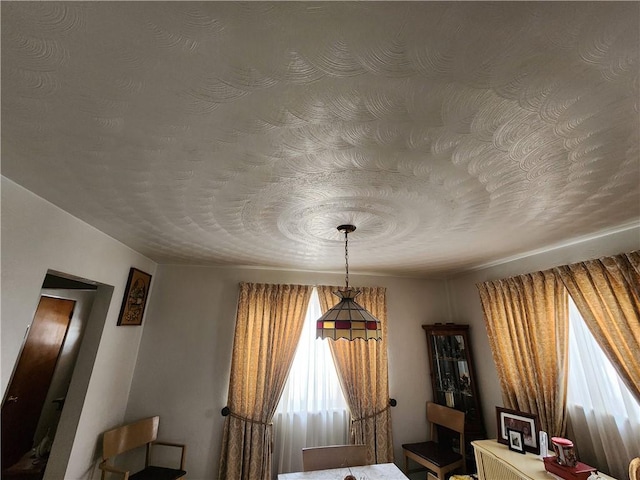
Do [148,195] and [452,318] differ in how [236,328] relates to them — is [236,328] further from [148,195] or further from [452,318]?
[452,318]

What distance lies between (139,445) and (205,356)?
91 cm

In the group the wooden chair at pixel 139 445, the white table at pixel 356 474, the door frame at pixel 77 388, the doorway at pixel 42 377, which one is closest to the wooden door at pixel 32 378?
Result: the doorway at pixel 42 377

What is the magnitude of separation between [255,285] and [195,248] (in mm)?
939

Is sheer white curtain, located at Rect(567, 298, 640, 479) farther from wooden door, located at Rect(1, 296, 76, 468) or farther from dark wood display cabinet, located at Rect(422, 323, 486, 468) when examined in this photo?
wooden door, located at Rect(1, 296, 76, 468)

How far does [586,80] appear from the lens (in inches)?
33.0

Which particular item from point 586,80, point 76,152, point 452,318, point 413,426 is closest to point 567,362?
point 452,318

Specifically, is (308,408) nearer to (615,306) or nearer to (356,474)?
(356,474)

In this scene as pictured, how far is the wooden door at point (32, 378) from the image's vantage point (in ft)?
9.14

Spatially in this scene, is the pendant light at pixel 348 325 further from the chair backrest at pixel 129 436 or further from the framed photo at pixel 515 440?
the chair backrest at pixel 129 436

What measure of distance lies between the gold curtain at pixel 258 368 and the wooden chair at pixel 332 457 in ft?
2.96

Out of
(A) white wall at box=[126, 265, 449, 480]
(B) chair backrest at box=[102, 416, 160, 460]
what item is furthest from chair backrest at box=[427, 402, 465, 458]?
(B) chair backrest at box=[102, 416, 160, 460]

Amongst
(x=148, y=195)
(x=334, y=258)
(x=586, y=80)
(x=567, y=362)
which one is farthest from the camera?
(x=334, y=258)

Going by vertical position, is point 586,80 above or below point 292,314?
above

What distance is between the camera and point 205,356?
311 centimetres
